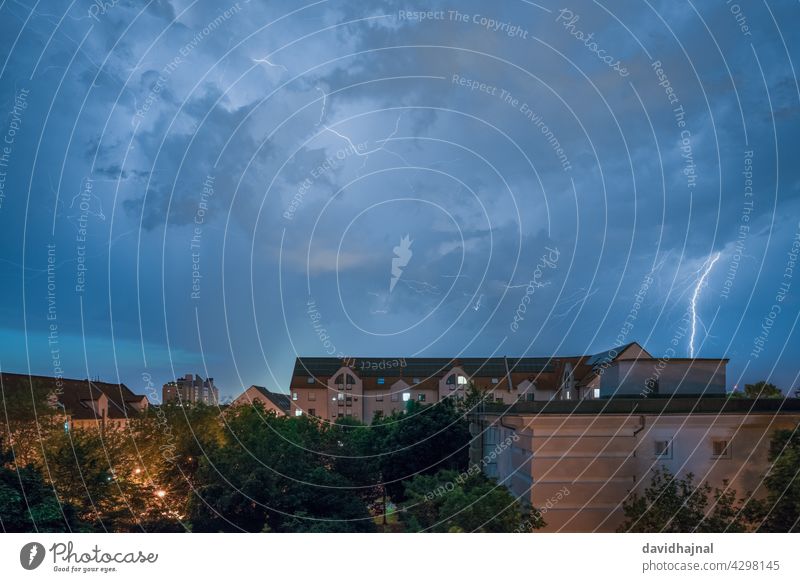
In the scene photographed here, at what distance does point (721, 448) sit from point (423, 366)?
1246 inches

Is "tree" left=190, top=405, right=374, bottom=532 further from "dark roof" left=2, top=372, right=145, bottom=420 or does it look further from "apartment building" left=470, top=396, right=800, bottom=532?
"dark roof" left=2, top=372, right=145, bottom=420

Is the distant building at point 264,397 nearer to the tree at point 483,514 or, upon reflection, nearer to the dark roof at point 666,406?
the tree at point 483,514

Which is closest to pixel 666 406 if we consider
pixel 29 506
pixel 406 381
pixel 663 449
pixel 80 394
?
pixel 663 449

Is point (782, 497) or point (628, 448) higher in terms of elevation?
point (628, 448)

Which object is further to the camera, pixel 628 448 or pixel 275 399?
pixel 275 399

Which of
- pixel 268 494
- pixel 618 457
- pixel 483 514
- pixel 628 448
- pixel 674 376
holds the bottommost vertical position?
pixel 268 494

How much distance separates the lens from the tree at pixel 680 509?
8.28 m

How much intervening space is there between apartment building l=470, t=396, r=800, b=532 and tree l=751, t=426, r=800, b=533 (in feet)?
2.14

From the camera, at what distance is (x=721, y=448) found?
9.56m

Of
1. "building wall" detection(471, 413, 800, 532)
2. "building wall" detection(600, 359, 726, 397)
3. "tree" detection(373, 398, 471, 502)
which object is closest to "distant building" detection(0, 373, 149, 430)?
"tree" detection(373, 398, 471, 502)

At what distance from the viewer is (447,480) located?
1180 cm

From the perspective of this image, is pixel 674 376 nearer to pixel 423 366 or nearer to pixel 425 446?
pixel 425 446
